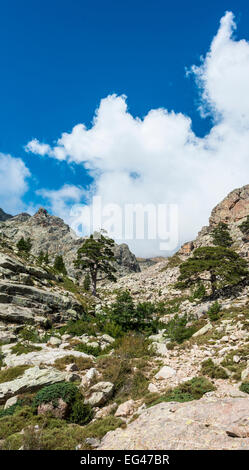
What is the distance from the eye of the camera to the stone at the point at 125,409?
274 inches

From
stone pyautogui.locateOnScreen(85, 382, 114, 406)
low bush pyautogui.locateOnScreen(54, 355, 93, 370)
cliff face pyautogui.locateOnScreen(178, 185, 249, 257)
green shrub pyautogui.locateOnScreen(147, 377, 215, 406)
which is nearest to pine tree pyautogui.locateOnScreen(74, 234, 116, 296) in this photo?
low bush pyautogui.locateOnScreen(54, 355, 93, 370)

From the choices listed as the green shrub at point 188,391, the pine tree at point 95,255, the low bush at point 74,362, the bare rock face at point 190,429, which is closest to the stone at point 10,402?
the low bush at point 74,362

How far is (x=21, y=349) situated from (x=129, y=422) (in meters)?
8.82

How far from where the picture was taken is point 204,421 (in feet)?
17.2

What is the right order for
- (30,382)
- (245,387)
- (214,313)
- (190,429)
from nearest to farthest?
1. (190,429)
2. (245,387)
3. (30,382)
4. (214,313)

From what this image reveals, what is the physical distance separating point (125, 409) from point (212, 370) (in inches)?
144

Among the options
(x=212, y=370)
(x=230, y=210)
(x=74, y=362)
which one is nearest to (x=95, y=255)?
(x=74, y=362)

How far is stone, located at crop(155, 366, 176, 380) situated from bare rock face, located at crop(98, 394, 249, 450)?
2989 mm

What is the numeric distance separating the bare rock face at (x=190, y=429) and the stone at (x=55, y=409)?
1929 millimetres

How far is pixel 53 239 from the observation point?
11919 centimetres

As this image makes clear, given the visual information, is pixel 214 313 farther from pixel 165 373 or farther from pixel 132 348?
pixel 165 373

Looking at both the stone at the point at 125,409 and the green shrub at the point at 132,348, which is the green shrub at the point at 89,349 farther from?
the stone at the point at 125,409

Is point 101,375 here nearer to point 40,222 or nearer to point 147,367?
point 147,367
